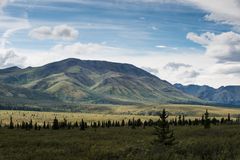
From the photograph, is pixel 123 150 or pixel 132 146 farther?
pixel 132 146

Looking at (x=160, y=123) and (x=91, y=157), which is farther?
(x=160, y=123)

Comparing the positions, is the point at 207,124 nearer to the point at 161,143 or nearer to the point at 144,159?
the point at 161,143

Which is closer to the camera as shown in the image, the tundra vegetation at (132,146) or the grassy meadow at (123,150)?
the grassy meadow at (123,150)

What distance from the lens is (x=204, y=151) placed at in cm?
3675

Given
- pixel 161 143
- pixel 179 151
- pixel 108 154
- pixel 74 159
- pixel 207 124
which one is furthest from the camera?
pixel 207 124

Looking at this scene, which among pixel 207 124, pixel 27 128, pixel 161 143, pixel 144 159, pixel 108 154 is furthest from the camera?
pixel 27 128

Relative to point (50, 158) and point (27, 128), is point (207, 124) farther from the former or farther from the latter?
point (50, 158)

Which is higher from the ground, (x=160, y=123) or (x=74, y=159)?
(x=160, y=123)

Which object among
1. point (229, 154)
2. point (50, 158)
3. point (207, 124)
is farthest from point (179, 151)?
point (207, 124)

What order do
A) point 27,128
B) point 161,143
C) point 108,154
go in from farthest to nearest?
point 27,128 < point 161,143 < point 108,154

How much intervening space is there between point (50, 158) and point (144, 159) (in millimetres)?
12659

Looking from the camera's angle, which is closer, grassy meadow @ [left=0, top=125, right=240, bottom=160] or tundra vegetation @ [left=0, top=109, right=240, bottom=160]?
grassy meadow @ [left=0, top=125, right=240, bottom=160]

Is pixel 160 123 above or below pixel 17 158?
above

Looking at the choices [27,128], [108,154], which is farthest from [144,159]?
[27,128]
